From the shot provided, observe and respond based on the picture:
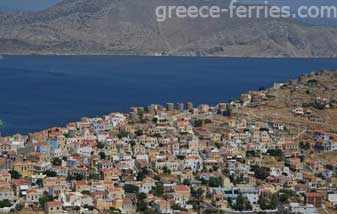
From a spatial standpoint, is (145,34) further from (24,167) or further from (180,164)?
(24,167)

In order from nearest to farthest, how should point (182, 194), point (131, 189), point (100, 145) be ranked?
point (182, 194), point (131, 189), point (100, 145)

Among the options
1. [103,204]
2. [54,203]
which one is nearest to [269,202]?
[103,204]

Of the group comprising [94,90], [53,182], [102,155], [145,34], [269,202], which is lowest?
[269,202]

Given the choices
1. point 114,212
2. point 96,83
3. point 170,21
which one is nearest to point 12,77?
point 96,83

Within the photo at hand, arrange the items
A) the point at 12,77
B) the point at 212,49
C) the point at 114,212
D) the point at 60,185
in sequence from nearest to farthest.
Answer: the point at 114,212 < the point at 60,185 < the point at 12,77 < the point at 212,49

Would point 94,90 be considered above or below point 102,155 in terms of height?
above

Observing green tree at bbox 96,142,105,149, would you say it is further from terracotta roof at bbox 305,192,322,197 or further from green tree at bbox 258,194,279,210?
terracotta roof at bbox 305,192,322,197

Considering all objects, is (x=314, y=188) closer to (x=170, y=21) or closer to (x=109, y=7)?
(x=170, y=21)

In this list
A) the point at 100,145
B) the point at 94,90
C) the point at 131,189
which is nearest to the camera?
the point at 131,189
